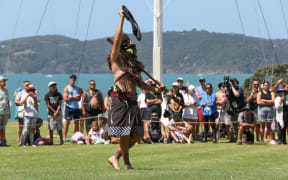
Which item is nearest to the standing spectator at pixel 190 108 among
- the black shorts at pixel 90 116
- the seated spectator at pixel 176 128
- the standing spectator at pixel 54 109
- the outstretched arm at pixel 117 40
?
the seated spectator at pixel 176 128

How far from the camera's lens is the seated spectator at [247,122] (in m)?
17.0

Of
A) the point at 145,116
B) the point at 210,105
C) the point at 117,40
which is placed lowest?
the point at 145,116

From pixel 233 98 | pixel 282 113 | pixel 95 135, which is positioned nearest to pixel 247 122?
pixel 233 98

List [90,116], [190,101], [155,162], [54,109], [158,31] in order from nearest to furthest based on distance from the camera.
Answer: [155,162]
[54,109]
[190,101]
[90,116]
[158,31]

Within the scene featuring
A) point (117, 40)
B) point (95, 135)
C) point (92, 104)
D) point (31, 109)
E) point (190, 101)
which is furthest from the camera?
point (92, 104)

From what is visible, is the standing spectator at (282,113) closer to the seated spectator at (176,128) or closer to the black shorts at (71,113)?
the seated spectator at (176,128)

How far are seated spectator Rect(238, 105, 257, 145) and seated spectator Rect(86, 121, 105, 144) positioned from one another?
4.14m

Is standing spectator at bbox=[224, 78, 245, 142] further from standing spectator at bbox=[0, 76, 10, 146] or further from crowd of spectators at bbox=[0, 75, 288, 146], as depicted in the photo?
standing spectator at bbox=[0, 76, 10, 146]

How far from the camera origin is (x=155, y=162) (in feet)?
39.4

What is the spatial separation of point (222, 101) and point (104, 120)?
386cm

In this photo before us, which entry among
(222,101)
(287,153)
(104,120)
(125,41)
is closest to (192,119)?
(222,101)

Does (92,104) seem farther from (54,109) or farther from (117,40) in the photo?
(117,40)

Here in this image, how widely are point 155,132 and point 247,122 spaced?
2817 millimetres

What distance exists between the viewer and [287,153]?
14297 millimetres
